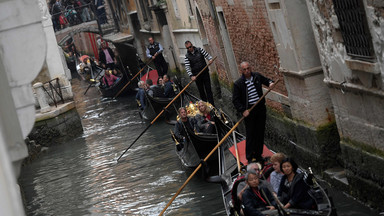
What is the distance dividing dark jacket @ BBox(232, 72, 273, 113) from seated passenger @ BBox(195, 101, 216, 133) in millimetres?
1804

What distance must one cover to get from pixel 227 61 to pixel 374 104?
220 inches

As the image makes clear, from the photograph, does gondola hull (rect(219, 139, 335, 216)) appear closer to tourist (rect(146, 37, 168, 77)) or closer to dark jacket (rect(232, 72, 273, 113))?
dark jacket (rect(232, 72, 273, 113))

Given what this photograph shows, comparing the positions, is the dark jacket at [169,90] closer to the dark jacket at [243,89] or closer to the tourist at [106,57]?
the dark jacket at [243,89]

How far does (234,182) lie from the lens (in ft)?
17.2

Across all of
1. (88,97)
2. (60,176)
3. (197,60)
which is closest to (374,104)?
(197,60)

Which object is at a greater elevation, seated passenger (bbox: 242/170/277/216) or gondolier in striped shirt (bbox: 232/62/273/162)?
gondolier in striped shirt (bbox: 232/62/273/162)

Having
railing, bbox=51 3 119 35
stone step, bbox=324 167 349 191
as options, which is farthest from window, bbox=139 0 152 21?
stone step, bbox=324 167 349 191

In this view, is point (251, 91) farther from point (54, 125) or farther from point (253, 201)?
point (54, 125)

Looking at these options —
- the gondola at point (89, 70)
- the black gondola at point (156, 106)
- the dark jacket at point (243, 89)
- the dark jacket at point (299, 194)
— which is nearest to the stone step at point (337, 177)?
the dark jacket at point (243, 89)

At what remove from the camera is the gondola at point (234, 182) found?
4.67 meters

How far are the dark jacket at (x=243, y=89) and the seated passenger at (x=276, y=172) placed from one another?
137cm

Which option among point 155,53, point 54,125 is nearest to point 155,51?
point 155,53

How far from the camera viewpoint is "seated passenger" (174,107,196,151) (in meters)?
8.22

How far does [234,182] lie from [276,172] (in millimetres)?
324
